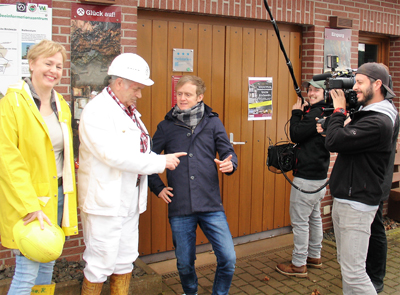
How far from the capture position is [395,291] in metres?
4.20

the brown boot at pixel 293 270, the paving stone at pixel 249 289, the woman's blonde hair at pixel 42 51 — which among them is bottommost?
the paving stone at pixel 249 289

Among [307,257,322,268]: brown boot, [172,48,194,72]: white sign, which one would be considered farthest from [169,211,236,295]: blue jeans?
[172,48,194,72]: white sign

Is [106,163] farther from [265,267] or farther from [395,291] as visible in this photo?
[395,291]

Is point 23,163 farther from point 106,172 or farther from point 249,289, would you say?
point 249,289

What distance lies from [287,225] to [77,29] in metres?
3.53

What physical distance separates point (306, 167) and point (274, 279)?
1.18 meters

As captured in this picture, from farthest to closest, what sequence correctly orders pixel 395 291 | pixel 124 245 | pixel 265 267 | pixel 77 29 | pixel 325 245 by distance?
pixel 325 245
pixel 265 267
pixel 395 291
pixel 77 29
pixel 124 245

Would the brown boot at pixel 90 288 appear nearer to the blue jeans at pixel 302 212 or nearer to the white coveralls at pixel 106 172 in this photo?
the white coveralls at pixel 106 172

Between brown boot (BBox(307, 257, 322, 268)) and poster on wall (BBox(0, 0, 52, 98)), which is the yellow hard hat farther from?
brown boot (BBox(307, 257, 322, 268))

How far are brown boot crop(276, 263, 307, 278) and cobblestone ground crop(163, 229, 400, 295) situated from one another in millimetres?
45

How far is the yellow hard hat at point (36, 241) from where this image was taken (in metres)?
2.66

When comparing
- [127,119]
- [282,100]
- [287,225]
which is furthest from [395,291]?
[127,119]

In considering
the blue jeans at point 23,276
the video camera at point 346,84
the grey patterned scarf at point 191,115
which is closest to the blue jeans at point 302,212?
the video camera at point 346,84

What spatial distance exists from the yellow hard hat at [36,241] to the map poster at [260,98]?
3001mm
